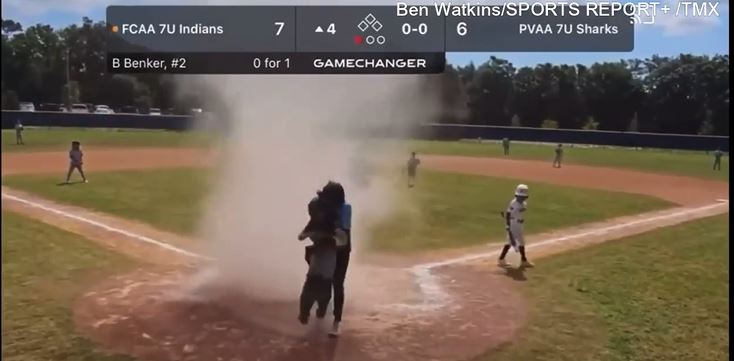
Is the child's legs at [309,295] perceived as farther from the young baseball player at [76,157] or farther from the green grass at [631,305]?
the young baseball player at [76,157]

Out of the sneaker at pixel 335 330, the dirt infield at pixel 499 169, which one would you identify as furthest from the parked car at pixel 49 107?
the sneaker at pixel 335 330

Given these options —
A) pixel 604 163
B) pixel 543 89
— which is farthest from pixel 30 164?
pixel 604 163

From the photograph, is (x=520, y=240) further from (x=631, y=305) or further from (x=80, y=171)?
(x=80, y=171)

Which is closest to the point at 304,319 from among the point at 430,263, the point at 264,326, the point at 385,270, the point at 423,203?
the point at 264,326

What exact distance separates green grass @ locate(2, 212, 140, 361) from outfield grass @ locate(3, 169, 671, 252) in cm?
43

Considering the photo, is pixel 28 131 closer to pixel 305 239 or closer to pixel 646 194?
pixel 305 239

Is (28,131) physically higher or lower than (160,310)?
higher

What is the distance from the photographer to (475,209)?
577 centimetres

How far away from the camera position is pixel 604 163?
18.8ft

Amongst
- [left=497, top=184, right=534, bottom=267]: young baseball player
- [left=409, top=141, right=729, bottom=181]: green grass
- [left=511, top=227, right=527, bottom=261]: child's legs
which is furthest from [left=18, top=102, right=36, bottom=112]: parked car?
[left=511, top=227, right=527, bottom=261]: child's legs

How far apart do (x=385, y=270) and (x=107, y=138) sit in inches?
79.0

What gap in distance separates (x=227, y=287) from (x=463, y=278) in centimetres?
156
